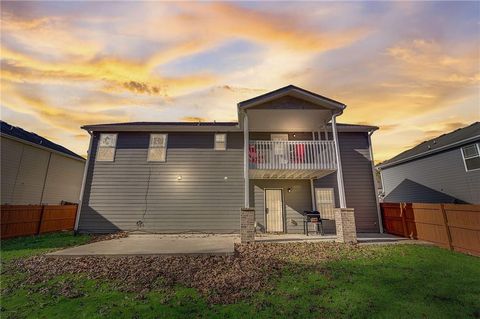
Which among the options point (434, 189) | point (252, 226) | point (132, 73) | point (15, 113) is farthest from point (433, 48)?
point (15, 113)

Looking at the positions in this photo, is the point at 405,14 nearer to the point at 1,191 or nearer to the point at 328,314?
the point at 328,314

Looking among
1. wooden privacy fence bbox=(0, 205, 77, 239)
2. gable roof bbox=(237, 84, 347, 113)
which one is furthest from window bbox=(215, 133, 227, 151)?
wooden privacy fence bbox=(0, 205, 77, 239)

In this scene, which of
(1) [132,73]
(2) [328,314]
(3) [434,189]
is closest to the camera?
(2) [328,314]

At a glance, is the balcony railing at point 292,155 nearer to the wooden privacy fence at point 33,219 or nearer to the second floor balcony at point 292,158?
the second floor balcony at point 292,158

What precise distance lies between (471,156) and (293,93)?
11872 millimetres

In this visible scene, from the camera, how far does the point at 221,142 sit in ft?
37.9

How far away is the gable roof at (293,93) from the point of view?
930 cm

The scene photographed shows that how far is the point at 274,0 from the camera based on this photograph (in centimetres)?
822

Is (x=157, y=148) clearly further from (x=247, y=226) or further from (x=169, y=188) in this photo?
(x=247, y=226)

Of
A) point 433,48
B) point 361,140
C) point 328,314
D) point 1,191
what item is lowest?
point 328,314

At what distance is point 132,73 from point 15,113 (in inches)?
431

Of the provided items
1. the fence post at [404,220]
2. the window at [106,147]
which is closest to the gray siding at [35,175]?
the window at [106,147]

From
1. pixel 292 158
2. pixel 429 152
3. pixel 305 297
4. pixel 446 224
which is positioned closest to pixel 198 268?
pixel 305 297

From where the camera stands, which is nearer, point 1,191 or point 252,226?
point 252,226
